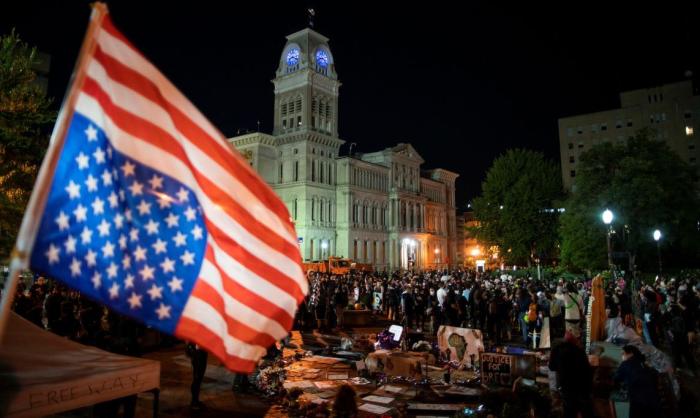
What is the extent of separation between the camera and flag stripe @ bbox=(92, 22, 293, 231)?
9.85ft

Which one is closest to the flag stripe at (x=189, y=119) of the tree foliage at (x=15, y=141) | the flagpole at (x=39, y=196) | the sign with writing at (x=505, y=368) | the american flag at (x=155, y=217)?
the american flag at (x=155, y=217)

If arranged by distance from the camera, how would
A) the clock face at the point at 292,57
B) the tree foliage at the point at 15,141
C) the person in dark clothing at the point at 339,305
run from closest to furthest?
the tree foliage at the point at 15,141 → the person in dark clothing at the point at 339,305 → the clock face at the point at 292,57

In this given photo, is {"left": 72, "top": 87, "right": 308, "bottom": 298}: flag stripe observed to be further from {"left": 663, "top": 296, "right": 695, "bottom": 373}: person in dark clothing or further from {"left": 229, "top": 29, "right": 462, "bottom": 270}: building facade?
{"left": 229, "top": 29, "right": 462, "bottom": 270}: building facade

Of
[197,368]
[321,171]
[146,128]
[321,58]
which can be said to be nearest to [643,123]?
[321,58]

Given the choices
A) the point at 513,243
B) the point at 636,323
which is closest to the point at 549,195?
the point at 513,243

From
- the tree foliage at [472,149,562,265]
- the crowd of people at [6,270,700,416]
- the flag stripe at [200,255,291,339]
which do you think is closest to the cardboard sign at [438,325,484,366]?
the crowd of people at [6,270,700,416]

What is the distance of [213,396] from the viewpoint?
9.21m

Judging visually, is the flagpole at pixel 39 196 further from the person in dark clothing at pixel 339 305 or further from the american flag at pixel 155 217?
the person in dark clothing at pixel 339 305

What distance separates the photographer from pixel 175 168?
321 centimetres

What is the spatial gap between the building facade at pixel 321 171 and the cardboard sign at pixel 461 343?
45962 millimetres

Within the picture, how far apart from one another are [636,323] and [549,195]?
118 ft

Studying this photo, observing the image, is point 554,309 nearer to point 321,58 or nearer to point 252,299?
point 252,299

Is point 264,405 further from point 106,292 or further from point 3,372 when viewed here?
point 106,292

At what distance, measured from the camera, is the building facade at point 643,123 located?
73.2 metres
